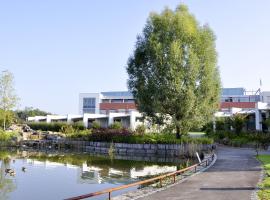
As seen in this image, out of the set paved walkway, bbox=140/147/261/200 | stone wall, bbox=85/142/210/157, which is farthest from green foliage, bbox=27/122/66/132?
paved walkway, bbox=140/147/261/200

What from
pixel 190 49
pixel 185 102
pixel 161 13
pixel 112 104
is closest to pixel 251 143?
pixel 185 102

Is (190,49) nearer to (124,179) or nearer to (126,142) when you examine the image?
(126,142)

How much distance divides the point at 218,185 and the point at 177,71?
17739mm

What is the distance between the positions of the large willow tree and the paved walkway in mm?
12226

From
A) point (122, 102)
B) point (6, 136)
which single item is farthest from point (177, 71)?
point (122, 102)

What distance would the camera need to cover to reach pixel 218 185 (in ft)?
44.0

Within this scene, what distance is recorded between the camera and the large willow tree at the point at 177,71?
30094mm

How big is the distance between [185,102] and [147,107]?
11.9 ft

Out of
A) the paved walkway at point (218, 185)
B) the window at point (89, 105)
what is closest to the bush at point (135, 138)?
the paved walkway at point (218, 185)

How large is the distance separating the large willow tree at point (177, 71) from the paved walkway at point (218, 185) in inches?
481

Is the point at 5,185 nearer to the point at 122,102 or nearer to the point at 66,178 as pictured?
the point at 66,178

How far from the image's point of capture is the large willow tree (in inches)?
1185

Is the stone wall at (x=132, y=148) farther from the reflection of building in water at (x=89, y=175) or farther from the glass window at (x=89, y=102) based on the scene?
the glass window at (x=89, y=102)

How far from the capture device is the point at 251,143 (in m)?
34.2
